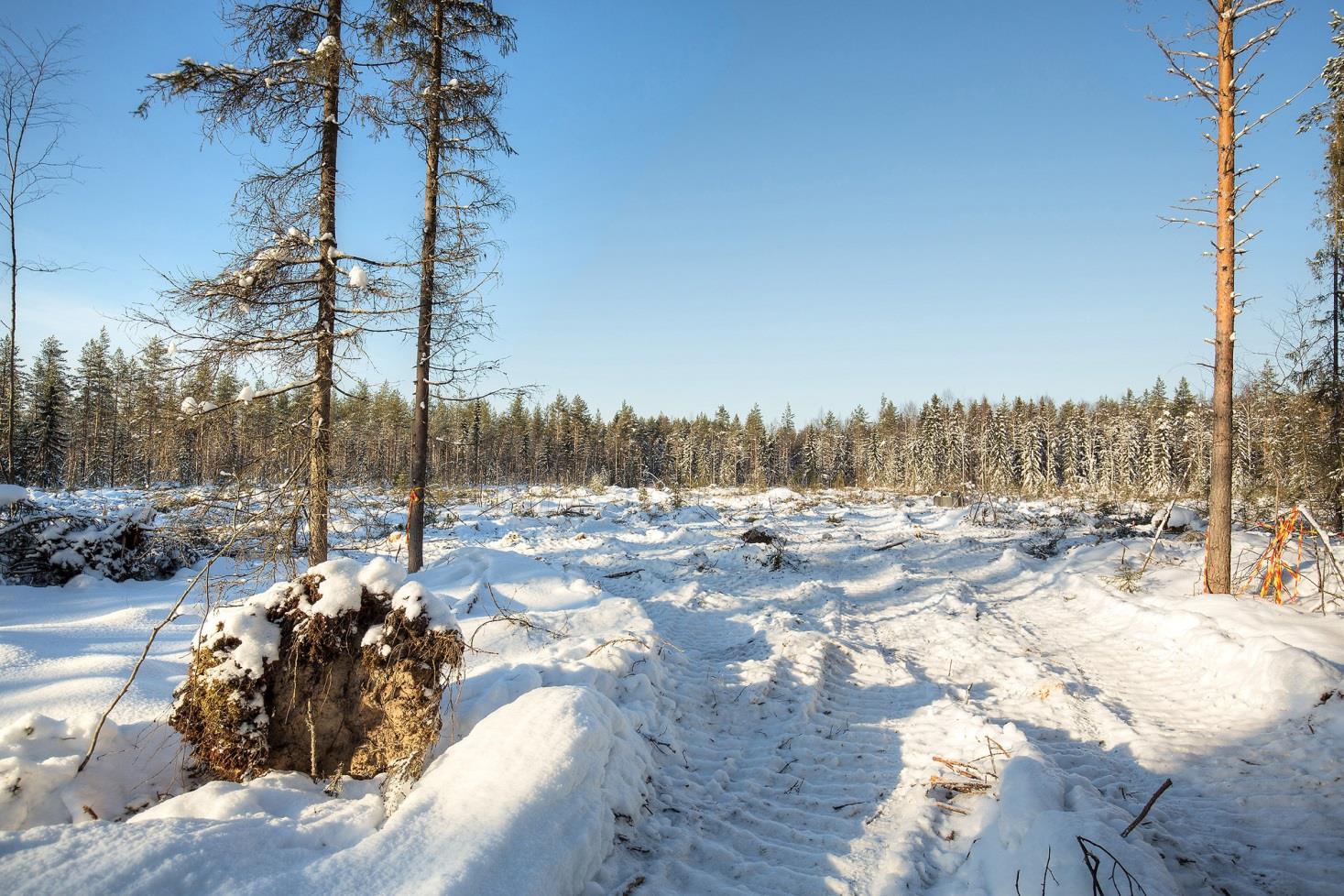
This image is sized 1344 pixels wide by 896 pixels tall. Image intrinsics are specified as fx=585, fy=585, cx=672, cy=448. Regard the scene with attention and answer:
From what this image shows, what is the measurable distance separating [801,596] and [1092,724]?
533cm

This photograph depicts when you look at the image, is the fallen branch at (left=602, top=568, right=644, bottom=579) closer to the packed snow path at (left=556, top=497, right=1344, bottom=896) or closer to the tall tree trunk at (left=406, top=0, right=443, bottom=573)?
the packed snow path at (left=556, top=497, right=1344, bottom=896)

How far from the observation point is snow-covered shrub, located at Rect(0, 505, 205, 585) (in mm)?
8875

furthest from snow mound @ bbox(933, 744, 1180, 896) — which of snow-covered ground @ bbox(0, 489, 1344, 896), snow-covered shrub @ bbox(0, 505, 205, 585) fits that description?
snow-covered shrub @ bbox(0, 505, 205, 585)

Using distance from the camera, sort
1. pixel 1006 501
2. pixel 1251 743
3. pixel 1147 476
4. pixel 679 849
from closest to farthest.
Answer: pixel 679 849, pixel 1251 743, pixel 1006 501, pixel 1147 476

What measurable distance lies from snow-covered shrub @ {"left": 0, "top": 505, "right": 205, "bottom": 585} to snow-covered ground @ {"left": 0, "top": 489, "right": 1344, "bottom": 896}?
1.74 ft

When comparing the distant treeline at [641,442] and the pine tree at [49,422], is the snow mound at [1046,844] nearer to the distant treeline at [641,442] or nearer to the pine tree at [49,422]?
the distant treeline at [641,442]

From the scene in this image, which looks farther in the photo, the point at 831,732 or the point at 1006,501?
the point at 1006,501

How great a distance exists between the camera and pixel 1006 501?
26516 millimetres

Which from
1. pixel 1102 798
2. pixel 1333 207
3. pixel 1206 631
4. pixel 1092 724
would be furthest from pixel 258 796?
pixel 1333 207

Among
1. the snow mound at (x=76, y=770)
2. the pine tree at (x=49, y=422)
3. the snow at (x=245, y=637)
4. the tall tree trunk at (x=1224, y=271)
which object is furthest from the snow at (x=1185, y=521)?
the pine tree at (x=49, y=422)

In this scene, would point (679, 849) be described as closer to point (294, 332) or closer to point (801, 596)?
point (294, 332)

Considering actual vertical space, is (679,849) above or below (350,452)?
below

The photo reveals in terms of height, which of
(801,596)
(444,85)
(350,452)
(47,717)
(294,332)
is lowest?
(801,596)

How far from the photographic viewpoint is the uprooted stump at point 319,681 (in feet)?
11.8
